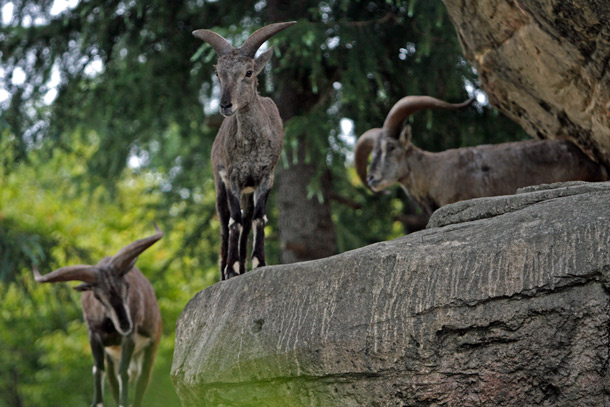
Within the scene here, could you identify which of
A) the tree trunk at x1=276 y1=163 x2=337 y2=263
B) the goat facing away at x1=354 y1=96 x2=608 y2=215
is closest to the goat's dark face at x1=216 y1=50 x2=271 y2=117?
the goat facing away at x1=354 y1=96 x2=608 y2=215

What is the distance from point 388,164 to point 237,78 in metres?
3.32

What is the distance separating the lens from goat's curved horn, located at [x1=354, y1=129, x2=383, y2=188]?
8852mm

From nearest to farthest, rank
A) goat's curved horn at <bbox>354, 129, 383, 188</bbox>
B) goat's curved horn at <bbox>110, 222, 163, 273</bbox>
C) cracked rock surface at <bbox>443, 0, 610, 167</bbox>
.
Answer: cracked rock surface at <bbox>443, 0, 610, 167</bbox> < goat's curved horn at <bbox>110, 222, 163, 273</bbox> < goat's curved horn at <bbox>354, 129, 383, 188</bbox>

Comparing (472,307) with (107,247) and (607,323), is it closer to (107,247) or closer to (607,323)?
(607,323)

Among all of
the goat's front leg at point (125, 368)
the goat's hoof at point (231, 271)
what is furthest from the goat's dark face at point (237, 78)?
the goat's front leg at point (125, 368)

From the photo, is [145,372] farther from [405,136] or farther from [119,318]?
[405,136]

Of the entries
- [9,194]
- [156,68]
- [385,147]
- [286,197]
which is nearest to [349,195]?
[286,197]

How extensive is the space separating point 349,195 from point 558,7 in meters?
7.47

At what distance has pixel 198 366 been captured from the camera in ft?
16.6

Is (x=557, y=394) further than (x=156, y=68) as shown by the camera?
No

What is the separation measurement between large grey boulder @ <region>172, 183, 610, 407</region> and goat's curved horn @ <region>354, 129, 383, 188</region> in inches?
150

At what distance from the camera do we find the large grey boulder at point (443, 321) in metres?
4.21

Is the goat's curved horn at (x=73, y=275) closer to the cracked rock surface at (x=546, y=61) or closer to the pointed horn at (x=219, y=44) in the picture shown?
the pointed horn at (x=219, y=44)

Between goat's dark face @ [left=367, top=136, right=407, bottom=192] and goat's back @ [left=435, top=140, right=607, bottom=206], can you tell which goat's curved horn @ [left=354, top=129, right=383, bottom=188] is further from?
goat's back @ [left=435, top=140, right=607, bottom=206]
